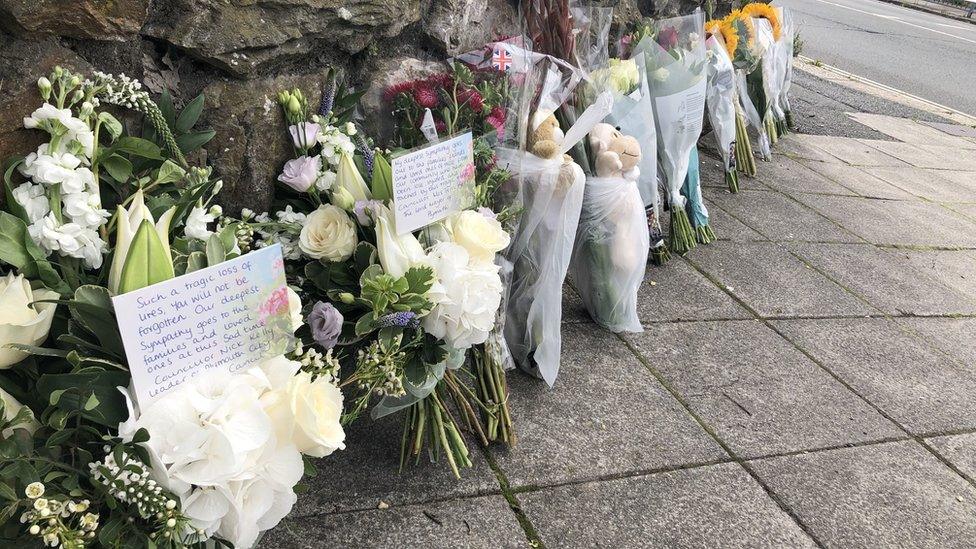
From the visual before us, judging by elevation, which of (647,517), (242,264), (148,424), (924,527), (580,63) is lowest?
(924,527)

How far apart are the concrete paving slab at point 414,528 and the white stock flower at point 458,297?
429 mm

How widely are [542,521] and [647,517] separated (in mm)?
292

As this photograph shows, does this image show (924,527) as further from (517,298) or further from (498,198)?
(498,198)

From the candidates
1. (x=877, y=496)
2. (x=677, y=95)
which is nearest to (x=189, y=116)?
(x=877, y=496)

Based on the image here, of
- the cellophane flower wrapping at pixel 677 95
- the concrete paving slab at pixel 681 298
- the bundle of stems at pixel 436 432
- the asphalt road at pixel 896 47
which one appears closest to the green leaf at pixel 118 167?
the bundle of stems at pixel 436 432

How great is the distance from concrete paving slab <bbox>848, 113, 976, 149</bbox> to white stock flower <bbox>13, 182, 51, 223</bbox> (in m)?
7.09

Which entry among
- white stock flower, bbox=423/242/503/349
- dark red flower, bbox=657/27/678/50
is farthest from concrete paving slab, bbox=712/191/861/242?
white stock flower, bbox=423/242/503/349

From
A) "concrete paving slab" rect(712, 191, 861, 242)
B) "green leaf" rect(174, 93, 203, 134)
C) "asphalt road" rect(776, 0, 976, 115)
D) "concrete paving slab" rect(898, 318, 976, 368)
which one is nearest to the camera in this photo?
"green leaf" rect(174, 93, 203, 134)

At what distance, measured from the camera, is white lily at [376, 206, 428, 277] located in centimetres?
168

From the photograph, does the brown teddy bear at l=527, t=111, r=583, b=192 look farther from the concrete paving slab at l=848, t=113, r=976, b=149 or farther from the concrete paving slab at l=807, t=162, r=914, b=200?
the concrete paving slab at l=848, t=113, r=976, b=149

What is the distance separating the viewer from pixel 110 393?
4.11 feet

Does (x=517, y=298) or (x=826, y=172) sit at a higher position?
(x=517, y=298)

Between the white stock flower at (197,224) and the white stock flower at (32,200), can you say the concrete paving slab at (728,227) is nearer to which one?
the white stock flower at (197,224)

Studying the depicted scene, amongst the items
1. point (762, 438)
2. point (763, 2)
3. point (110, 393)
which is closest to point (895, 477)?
point (762, 438)
